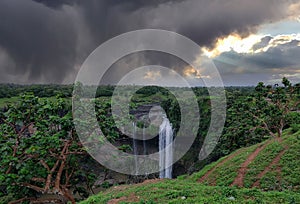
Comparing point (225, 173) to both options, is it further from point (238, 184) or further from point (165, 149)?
point (165, 149)

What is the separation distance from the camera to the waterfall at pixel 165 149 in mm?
27438

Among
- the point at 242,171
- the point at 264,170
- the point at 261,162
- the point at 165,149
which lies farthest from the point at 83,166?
the point at 165,149

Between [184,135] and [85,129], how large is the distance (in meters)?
22.1

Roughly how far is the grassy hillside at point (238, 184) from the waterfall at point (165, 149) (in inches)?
643

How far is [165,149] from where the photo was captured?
28.6 meters

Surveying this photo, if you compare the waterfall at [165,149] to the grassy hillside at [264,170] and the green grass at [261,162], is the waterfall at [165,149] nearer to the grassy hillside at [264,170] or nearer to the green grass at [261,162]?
the grassy hillside at [264,170]

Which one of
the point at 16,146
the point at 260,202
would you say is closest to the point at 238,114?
the point at 260,202

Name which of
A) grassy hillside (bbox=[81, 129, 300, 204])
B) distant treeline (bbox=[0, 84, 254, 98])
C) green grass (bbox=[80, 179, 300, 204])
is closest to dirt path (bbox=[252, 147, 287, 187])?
grassy hillside (bbox=[81, 129, 300, 204])

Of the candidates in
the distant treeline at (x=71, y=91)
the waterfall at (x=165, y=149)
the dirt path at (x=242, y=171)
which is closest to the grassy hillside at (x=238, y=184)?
the dirt path at (x=242, y=171)

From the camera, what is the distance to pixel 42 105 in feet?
26.9

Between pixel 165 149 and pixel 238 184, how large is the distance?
1999 centimetres

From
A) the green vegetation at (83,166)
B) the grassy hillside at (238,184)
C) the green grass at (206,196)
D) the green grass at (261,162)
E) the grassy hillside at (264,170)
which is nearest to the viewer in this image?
the green grass at (206,196)

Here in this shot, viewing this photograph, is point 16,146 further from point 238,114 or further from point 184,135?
point 184,135

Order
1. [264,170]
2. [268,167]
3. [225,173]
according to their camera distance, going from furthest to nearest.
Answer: [225,173], [268,167], [264,170]
